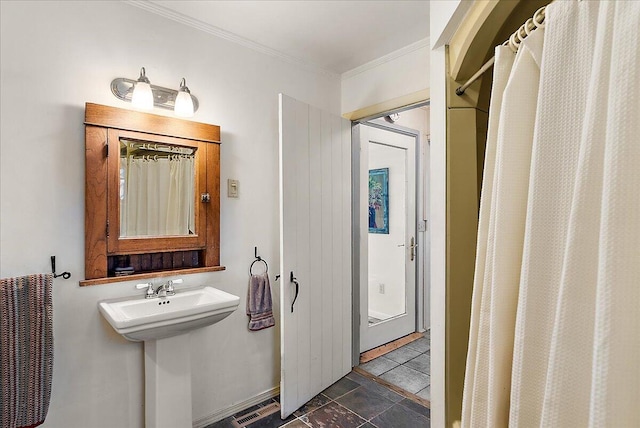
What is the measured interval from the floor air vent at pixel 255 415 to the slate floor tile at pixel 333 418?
259mm

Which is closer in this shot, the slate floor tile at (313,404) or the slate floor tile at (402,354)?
the slate floor tile at (313,404)

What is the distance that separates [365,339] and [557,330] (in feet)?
8.86

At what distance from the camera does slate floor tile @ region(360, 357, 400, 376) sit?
284 centimetres

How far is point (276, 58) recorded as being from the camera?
253 centimetres

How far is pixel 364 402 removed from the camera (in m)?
2.38

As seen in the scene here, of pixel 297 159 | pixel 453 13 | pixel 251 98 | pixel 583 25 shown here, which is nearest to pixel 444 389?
pixel 583 25

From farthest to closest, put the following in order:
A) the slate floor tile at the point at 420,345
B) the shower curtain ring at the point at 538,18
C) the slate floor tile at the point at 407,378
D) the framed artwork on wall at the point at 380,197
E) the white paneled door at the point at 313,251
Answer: the framed artwork on wall at the point at 380,197
the slate floor tile at the point at 420,345
the slate floor tile at the point at 407,378
the white paneled door at the point at 313,251
the shower curtain ring at the point at 538,18

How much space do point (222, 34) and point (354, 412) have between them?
2.67 meters

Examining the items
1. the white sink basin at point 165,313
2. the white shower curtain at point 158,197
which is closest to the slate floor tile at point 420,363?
the white sink basin at point 165,313

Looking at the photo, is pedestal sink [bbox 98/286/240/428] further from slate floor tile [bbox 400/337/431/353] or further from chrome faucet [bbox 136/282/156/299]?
slate floor tile [bbox 400/337/431/353]

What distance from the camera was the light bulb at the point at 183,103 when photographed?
6.46ft

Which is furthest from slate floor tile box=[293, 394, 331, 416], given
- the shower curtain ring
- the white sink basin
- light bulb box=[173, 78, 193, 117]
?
the shower curtain ring

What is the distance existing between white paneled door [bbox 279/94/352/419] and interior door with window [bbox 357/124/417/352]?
772mm

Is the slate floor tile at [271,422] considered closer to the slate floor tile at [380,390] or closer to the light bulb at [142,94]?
the slate floor tile at [380,390]
